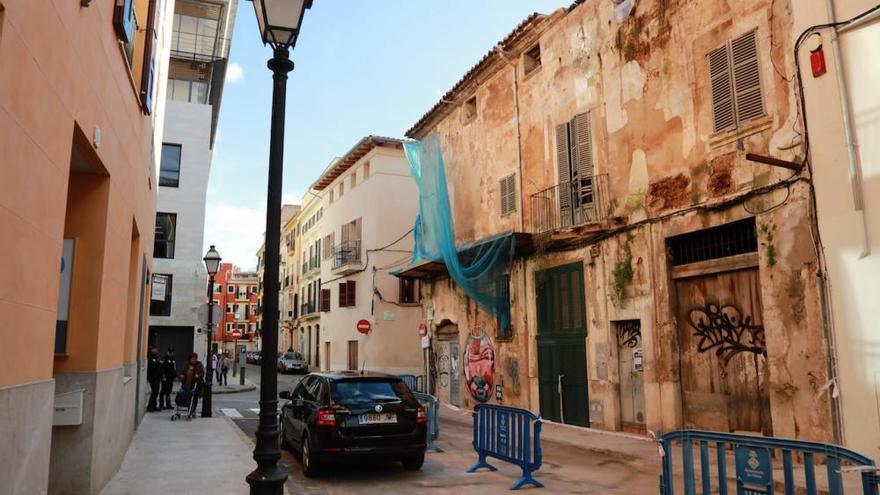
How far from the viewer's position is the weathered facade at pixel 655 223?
406 inches

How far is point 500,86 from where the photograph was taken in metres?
19.0

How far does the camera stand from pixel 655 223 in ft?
41.8

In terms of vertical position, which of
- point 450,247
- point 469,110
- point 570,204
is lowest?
point 450,247

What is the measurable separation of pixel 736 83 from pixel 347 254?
85.6 feet

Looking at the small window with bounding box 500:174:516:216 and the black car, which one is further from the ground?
the small window with bounding box 500:174:516:216

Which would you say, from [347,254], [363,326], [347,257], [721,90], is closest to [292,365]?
[347,257]

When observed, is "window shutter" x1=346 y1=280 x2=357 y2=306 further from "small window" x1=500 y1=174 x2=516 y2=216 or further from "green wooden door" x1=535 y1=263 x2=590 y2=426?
"green wooden door" x1=535 y1=263 x2=590 y2=426

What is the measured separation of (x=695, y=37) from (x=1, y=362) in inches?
488

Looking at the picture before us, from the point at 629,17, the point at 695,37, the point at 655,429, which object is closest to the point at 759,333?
the point at 655,429

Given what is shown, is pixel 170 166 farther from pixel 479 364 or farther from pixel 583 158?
pixel 583 158

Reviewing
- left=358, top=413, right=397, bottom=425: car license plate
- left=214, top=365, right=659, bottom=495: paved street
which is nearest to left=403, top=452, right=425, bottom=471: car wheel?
left=214, top=365, right=659, bottom=495: paved street

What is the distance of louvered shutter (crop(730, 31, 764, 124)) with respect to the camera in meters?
10.9

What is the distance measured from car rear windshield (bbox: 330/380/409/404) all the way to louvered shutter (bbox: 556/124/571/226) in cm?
759

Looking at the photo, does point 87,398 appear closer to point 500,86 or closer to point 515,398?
point 515,398
